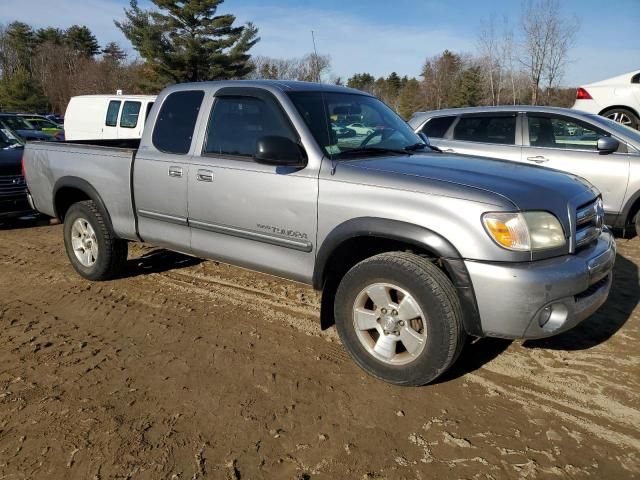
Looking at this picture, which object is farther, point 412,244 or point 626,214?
point 626,214

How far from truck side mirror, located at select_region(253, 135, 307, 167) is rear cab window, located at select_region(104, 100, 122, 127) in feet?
34.6

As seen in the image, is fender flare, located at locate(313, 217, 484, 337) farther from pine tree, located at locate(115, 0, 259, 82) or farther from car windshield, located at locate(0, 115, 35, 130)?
pine tree, located at locate(115, 0, 259, 82)

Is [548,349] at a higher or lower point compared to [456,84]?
lower

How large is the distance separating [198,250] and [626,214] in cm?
502

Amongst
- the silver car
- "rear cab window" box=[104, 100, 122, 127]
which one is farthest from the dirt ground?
"rear cab window" box=[104, 100, 122, 127]

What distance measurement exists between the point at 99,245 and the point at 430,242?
344cm

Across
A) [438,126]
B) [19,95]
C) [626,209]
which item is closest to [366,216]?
[626,209]

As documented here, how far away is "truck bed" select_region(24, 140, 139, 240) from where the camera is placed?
4.52 metres

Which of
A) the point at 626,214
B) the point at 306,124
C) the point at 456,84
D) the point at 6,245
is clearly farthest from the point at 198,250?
the point at 456,84

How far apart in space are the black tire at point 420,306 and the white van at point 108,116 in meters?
10.1

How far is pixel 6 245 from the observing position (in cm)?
667

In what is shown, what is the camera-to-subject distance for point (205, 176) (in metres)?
3.88

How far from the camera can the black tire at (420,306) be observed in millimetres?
2818

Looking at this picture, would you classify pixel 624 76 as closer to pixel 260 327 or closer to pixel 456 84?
pixel 260 327
